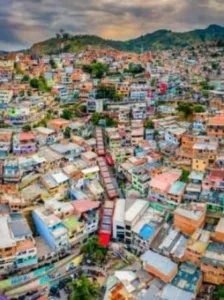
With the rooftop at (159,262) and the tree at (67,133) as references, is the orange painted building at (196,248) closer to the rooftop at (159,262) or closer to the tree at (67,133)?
the rooftop at (159,262)

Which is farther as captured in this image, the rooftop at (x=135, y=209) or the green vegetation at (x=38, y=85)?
the green vegetation at (x=38, y=85)

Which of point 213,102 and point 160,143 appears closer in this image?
point 160,143

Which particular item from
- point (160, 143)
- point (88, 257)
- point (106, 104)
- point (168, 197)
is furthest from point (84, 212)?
point (106, 104)

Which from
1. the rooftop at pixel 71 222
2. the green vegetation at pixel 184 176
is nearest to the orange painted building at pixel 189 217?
the green vegetation at pixel 184 176

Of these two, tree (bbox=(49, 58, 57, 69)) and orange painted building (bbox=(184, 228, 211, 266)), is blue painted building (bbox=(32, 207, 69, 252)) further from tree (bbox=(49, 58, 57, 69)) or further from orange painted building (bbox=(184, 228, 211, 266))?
tree (bbox=(49, 58, 57, 69))

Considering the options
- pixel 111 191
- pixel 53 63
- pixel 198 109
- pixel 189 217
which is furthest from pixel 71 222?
pixel 53 63

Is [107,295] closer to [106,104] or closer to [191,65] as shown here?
[106,104]
